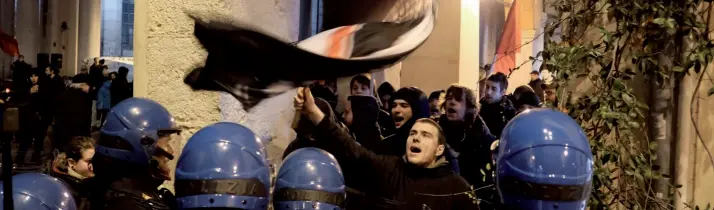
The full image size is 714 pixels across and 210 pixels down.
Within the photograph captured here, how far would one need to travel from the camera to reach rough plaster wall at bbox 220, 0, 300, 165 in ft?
18.2

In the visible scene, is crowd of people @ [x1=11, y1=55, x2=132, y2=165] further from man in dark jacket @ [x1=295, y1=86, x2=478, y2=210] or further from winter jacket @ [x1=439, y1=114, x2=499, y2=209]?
man in dark jacket @ [x1=295, y1=86, x2=478, y2=210]

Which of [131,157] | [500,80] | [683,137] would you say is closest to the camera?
[131,157]

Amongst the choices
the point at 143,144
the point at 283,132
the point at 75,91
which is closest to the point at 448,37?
the point at 75,91

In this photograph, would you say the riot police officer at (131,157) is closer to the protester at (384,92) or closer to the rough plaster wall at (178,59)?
the rough plaster wall at (178,59)

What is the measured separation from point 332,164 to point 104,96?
10.8 m

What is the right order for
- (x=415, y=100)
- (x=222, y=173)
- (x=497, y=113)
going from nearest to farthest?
(x=222, y=173) → (x=415, y=100) → (x=497, y=113)

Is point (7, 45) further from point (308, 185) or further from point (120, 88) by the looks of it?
point (120, 88)

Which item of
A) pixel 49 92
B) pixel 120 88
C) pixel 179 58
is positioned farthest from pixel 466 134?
pixel 49 92

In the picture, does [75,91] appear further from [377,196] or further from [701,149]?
[701,149]

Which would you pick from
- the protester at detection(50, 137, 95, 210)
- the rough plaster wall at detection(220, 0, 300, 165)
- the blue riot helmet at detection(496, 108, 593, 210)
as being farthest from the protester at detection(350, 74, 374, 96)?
the blue riot helmet at detection(496, 108, 593, 210)

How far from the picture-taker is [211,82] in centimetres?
551

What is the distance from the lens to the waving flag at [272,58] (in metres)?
5.52

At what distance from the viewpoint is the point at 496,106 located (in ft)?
22.4

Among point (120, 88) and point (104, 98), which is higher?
point (120, 88)
